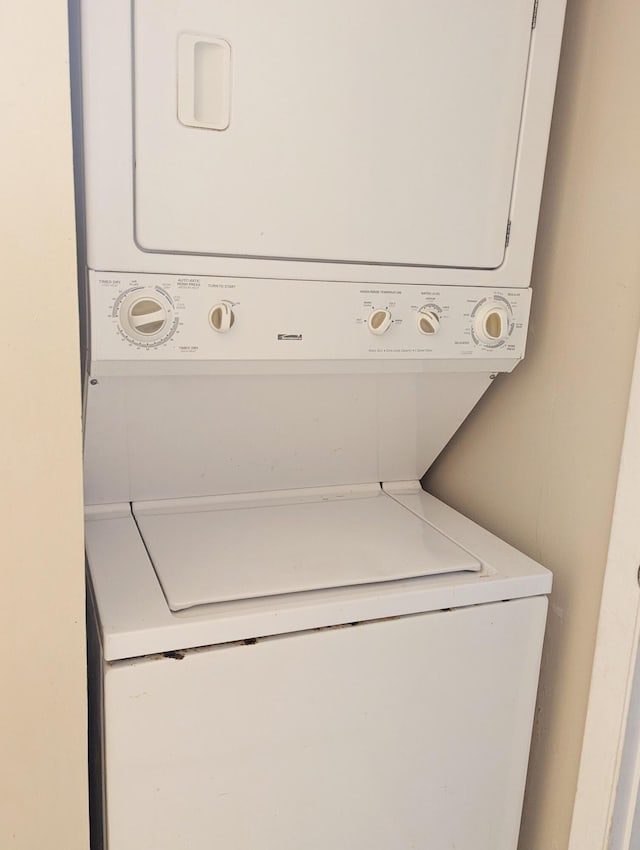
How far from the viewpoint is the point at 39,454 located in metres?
1.01

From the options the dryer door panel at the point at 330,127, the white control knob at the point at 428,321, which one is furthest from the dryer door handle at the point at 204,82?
the white control knob at the point at 428,321

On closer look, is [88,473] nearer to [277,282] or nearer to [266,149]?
[277,282]

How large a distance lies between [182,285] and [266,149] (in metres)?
0.29

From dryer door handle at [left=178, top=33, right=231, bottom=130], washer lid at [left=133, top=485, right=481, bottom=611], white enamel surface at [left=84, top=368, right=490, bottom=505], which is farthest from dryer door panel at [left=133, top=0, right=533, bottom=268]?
washer lid at [left=133, top=485, right=481, bottom=611]

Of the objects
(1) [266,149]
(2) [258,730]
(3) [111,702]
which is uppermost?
(1) [266,149]

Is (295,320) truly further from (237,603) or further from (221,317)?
(237,603)

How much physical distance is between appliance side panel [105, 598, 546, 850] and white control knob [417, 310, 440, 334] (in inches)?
23.4

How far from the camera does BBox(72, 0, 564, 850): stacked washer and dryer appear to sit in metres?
1.23

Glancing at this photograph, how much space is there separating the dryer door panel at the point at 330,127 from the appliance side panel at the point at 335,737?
763 mm

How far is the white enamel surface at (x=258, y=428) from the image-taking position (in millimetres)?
1500

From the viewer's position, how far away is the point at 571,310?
1.59 metres

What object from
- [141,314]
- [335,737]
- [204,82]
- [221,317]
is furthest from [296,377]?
[335,737]

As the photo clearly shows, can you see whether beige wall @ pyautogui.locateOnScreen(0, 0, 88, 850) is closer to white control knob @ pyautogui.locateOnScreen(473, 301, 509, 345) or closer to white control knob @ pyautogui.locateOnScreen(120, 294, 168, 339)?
white control knob @ pyautogui.locateOnScreen(120, 294, 168, 339)

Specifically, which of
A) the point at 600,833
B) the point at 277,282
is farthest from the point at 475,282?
the point at 600,833
